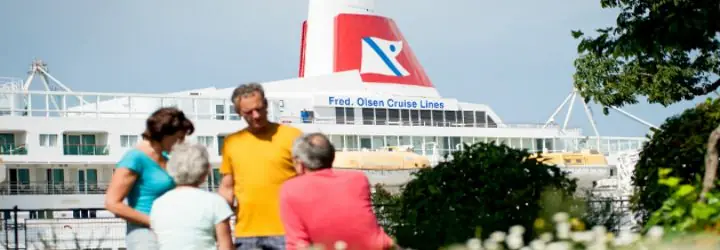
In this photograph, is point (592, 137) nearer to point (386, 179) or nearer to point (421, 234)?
point (386, 179)

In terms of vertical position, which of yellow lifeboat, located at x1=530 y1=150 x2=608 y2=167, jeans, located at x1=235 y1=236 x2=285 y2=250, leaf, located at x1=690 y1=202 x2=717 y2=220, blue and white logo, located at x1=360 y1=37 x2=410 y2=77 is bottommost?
yellow lifeboat, located at x1=530 y1=150 x2=608 y2=167

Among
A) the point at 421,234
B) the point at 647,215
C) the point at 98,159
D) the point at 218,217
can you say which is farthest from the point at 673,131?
the point at 98,159

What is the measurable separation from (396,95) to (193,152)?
54.8 meters

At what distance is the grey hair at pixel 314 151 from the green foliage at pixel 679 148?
6.04 meters

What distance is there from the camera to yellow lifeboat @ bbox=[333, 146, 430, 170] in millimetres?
52469

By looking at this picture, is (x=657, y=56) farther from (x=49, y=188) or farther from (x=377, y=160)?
(x=377, y=160)

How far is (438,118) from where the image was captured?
6247 cm

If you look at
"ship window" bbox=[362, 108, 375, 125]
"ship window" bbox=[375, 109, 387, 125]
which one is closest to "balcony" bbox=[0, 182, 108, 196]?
"ship window" bbox=[362, 108, 375, 125]

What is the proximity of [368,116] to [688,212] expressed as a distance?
171ft

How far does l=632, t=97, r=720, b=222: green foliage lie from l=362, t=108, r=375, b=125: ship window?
46.9 meters

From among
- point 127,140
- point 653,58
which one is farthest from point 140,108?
point 653,58

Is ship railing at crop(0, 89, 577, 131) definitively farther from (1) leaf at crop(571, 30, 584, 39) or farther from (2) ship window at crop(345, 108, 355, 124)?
(1) leaf at crop(571, 30, 584, 39)

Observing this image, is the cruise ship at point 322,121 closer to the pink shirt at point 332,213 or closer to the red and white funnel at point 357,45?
the red and white funnel at point 357,45

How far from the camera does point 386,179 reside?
170 ft
